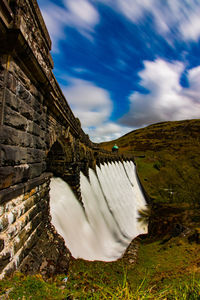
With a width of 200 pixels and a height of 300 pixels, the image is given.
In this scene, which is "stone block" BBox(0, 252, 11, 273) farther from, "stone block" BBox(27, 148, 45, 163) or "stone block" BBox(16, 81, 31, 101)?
"stone block" BBox(16, 81, 31, 101)

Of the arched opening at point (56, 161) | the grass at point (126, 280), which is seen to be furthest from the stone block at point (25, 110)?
the arched opening at point (56, 161)

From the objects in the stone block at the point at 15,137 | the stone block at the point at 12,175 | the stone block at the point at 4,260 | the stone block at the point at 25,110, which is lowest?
the stone block at the point at 4,260

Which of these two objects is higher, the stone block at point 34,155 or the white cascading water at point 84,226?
the stone block at point 34,155

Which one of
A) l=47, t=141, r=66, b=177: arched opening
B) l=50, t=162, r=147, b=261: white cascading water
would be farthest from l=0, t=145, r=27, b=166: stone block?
l=47, t=141, r=66, b=177: arched opening

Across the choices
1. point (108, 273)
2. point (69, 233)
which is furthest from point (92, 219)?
point (108, 273)

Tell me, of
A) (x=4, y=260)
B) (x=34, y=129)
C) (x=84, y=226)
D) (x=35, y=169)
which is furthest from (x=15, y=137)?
(x=84, y=226)

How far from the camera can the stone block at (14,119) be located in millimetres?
3145

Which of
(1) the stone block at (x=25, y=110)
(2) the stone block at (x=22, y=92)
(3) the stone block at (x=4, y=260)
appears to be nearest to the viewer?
(3) the stone block at (x=4, y=260)

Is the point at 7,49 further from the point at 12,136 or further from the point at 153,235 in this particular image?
the point at 153,235

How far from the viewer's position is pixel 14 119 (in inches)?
135

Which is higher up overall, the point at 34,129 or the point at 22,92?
the point at 22,92

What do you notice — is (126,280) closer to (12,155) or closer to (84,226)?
(12,155)

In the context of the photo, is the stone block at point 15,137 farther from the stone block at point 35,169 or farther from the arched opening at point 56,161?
the arched opening at point 56,161

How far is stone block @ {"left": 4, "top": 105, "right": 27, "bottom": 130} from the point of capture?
3.14m
